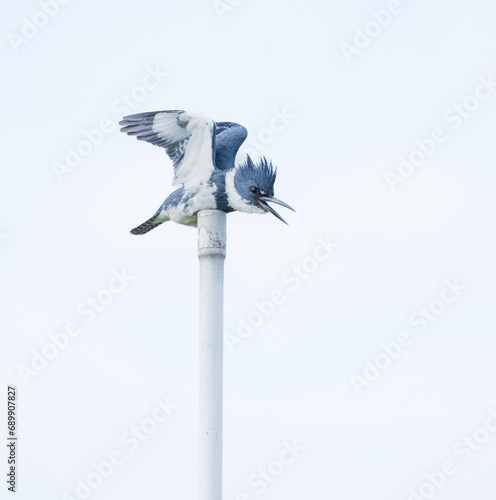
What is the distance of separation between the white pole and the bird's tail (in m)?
1.15

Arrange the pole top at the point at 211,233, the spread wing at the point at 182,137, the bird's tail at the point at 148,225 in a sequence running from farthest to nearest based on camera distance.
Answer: the bird's tail at the point at 148,225 → the spread wing at the point at 182,137 → the pole top at the point at 211,233

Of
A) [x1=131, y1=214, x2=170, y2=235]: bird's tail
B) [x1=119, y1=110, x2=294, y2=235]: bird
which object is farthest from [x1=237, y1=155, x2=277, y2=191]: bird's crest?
[x1=131, y1=214, x2=170, y2=235]: bird's tail

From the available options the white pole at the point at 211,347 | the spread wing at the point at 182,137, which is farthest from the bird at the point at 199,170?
the white pole at the point at 211,347

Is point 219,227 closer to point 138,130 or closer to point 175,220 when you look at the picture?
point 175,220

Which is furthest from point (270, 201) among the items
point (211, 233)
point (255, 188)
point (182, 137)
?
point (182, 137)

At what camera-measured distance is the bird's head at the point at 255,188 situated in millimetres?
17125

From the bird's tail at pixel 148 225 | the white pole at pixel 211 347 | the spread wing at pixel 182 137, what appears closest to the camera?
the white pole at pixel 211 347

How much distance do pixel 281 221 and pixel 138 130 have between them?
2.78m

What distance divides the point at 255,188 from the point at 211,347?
2.56 meters

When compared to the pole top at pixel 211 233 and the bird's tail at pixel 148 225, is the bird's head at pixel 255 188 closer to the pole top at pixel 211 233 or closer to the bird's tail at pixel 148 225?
the pole top at pixel 211 233

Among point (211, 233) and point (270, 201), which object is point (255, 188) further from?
point (211, 233)

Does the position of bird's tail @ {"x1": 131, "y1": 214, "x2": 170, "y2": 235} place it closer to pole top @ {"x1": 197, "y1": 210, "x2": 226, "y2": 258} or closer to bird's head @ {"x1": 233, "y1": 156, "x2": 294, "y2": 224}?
pole top @ {"x1": 197, "y1": 210, "x2": 226, "y2": 258}

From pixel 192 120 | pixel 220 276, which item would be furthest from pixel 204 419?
pixel 192 120

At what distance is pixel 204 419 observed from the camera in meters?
16.4
